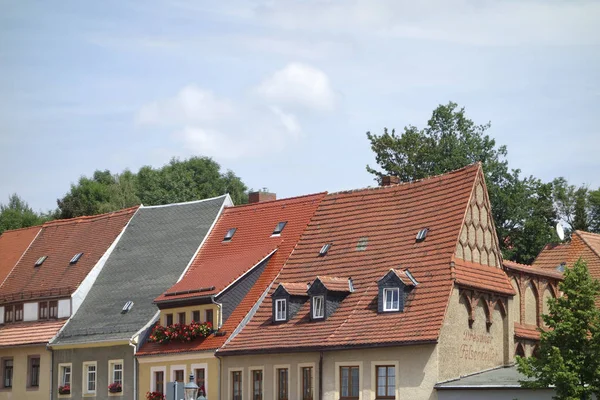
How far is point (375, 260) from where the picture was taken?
5562cm

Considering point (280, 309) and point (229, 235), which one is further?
point (229, 235)

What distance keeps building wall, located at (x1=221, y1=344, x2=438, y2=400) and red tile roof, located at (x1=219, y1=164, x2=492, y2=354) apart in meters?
0.67

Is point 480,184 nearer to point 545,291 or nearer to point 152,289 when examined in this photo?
point 545,291

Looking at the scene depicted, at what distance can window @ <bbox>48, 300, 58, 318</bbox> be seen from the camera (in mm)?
67062

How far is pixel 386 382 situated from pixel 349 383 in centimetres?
190

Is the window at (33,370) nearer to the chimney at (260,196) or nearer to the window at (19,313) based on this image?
the window at (19,313)

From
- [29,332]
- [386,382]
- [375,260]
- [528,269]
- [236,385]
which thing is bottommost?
[236,385]

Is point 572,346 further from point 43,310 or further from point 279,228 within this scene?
point 43,310

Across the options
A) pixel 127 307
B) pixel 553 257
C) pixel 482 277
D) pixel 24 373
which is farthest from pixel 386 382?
pixel 24 373

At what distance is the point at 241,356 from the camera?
186ft

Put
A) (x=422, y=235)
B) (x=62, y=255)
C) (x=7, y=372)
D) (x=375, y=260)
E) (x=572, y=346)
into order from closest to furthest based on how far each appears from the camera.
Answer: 1. (x=572, y=346)
2. (x=422, y=235)
3. (x=375, y=260)
4. (x=7, y=372)
5. (x=62, y=255)

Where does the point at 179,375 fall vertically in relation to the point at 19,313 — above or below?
below

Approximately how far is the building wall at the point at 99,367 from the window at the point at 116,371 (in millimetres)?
145

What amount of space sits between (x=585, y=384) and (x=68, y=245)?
34.7 m
